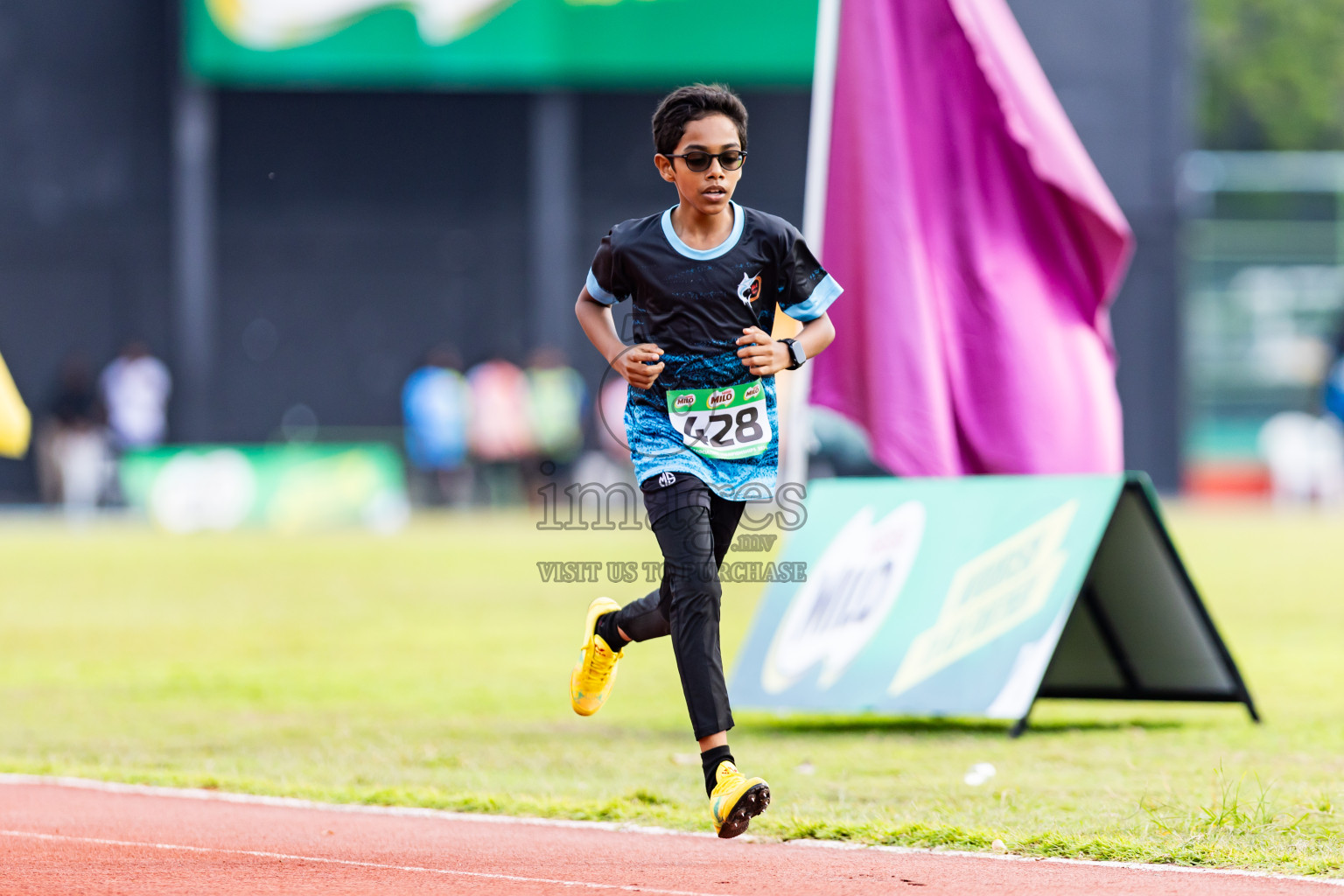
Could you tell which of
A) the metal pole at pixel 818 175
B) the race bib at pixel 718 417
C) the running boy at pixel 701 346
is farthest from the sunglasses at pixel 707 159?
the metal pole at pixel 818 175

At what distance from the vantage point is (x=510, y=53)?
102 feet

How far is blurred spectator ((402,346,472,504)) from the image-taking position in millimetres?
30031

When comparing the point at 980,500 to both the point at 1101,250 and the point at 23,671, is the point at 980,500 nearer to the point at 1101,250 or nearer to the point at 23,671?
the point at 1101,250

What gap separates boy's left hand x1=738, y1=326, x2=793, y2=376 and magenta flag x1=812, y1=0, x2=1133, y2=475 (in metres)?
3.62

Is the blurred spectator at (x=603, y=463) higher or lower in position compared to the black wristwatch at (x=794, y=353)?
lower

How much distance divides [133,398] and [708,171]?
81.9ft

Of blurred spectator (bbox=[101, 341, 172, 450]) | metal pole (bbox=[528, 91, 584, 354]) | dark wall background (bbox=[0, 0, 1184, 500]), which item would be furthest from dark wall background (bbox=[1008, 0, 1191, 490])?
blurred spectator (bbox=[101, 341, 172, 450])

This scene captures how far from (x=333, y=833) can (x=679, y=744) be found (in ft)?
9.17

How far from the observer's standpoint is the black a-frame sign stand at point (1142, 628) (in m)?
9.12

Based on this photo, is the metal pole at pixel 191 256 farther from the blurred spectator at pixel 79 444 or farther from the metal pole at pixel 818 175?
the metal pole at pixel 818 175

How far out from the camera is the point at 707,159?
6156mm

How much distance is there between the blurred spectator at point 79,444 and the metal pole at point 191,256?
5.19 feet

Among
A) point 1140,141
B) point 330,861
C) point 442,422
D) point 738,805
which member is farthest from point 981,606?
point 1140,141

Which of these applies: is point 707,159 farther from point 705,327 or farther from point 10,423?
point 10,423
